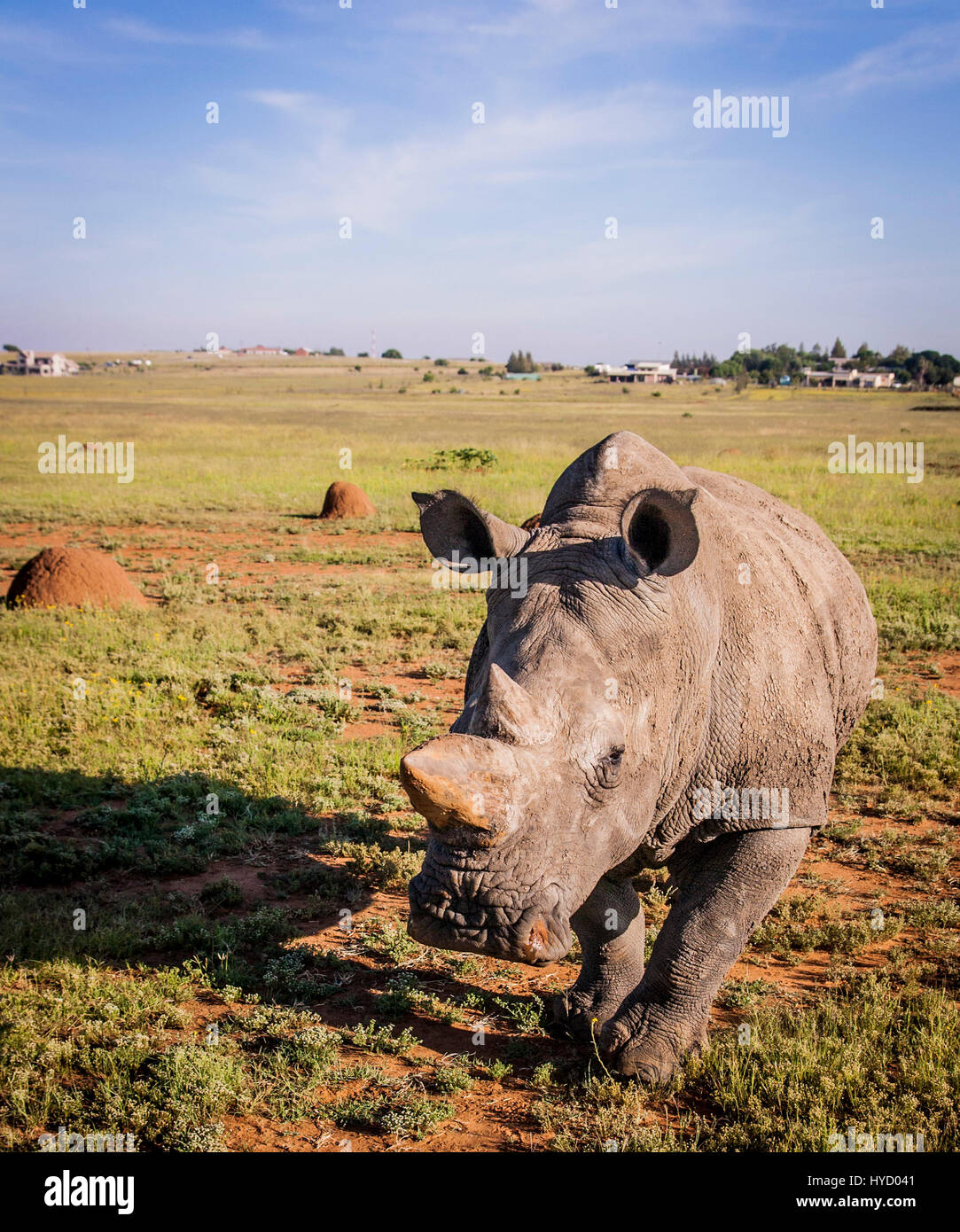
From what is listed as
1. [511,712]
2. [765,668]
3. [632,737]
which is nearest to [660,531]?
[632,737]

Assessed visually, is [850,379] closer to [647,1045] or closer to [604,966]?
[604,966]

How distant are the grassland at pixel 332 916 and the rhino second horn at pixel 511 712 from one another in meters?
1.86

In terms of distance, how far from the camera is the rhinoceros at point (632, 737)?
2.70 meters

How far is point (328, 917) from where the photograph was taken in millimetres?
5324

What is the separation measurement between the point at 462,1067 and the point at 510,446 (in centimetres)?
3165

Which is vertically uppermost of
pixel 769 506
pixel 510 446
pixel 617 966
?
pixel 510 446

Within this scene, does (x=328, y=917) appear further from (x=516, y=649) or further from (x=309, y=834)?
(x=516, y=649)

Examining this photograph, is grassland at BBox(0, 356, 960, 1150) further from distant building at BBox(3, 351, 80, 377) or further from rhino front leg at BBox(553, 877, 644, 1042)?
distant building at BBox(3, 351, 80, 377)

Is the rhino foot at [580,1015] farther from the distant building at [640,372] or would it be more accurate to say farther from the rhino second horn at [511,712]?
the distant building at [640,372]

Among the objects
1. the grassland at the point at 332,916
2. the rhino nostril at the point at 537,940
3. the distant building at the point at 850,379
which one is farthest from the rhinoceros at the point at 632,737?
the distant building at the point at 850,379

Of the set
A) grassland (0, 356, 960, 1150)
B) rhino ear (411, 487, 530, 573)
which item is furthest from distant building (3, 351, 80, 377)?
rhino ear (411, 487, 530, 573)

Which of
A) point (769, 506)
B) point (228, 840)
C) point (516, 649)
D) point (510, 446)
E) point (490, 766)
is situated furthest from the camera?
point (510, 446)

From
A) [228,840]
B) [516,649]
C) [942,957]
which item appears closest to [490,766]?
[516,649]

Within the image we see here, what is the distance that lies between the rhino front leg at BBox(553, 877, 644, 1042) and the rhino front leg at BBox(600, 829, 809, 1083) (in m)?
0.38
